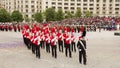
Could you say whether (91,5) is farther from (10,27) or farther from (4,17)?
(10,27)

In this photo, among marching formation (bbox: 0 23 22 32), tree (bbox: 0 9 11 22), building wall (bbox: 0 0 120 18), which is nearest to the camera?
marching formation (bbox: 0 23 22 32)

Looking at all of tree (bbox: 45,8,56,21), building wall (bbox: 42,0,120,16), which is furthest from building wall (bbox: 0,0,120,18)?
tree (bbox: 45,8,56,21)

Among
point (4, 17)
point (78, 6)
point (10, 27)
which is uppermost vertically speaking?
point (78, 6)

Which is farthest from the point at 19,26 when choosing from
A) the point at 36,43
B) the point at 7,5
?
the point at 7,5

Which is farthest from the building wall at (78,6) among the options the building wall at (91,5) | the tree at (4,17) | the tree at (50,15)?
the tree at (4,17)

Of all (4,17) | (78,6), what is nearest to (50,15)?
(4,17)

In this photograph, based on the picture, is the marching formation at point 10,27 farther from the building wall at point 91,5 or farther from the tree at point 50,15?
the building wall at point 91,5

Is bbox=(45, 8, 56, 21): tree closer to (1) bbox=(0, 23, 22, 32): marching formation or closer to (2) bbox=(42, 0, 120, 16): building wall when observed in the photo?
(2) bbox=(42, 0, 120, 16): building wall

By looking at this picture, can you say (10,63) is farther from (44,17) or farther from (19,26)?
(44,17)

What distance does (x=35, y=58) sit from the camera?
2817 centimetres

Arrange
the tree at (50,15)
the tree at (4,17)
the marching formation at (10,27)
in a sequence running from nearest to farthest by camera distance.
Result: the marching formation at (10,27), the tree at (4,17), the tree at (50,15)

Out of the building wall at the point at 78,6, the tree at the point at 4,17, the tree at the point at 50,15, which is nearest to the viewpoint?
the tree at the point at 4,17

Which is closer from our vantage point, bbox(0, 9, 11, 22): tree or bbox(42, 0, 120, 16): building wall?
bbox(0, 9, 11, 22): tree

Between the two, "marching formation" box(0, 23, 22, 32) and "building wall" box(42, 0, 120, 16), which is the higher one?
"building wall" box(42, 0, 120, 16)
